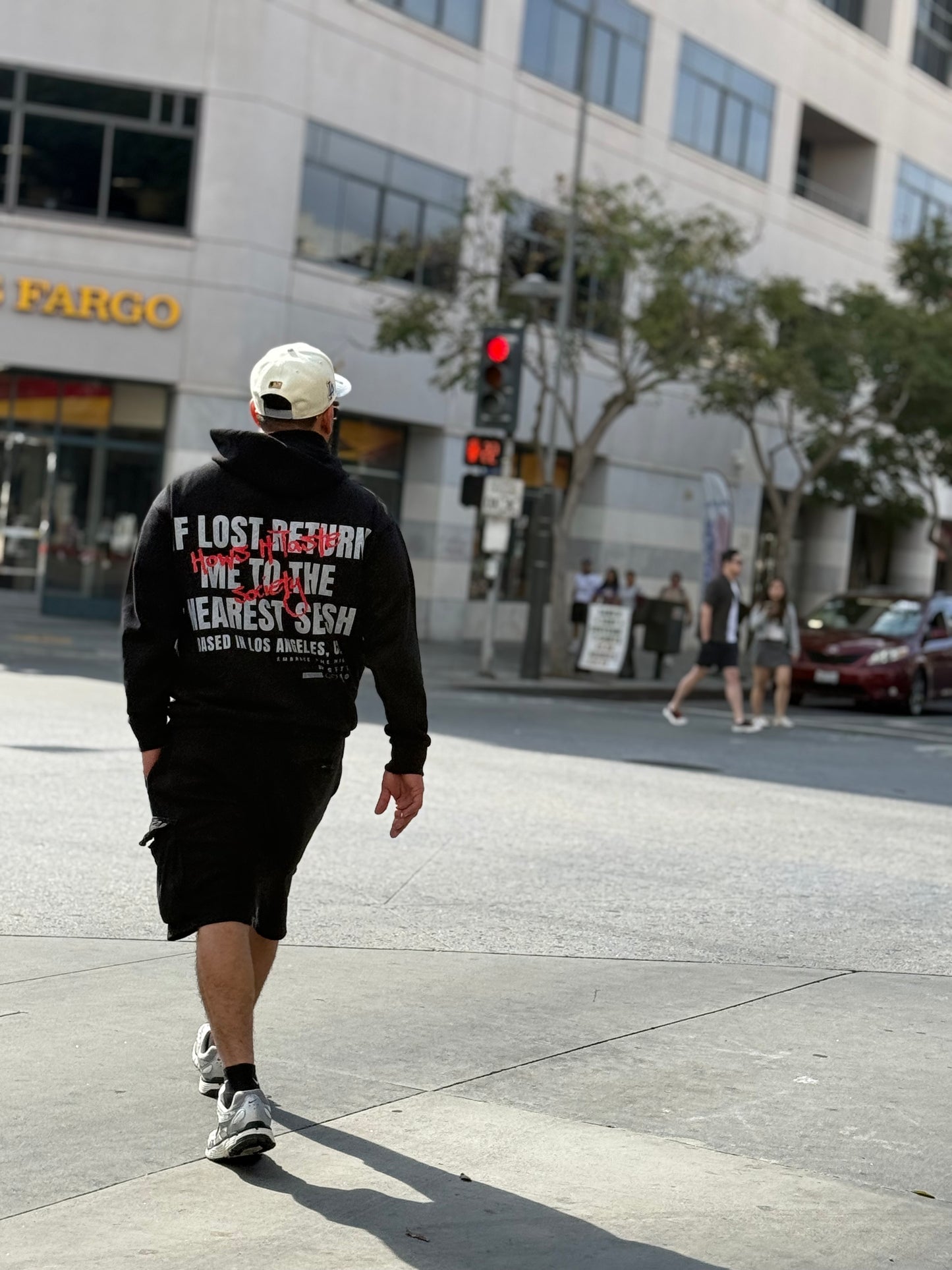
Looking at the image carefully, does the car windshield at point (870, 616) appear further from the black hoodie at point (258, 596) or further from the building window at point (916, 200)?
the black hoodie at point (258, 596)

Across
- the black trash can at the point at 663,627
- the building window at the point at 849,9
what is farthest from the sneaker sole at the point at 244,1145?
the building window at the point at 849,9

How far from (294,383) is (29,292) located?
76.0 feet

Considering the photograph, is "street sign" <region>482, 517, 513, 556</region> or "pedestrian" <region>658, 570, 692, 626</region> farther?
"pedestrian" <region>658, 570, 692, 626</region>

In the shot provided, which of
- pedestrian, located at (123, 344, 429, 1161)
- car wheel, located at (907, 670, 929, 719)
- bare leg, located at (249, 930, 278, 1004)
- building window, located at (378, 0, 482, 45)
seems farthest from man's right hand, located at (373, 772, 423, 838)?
building window, located at (378, 0, 482, 45)

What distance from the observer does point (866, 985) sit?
674 cm

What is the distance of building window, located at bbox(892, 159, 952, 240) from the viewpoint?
45656 mm

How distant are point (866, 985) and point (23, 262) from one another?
22363 mm

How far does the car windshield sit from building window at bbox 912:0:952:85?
78.1 ft

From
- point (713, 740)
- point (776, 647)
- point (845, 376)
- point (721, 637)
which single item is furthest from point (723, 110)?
point (713, 740)

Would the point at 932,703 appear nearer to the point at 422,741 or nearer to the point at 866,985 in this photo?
the point at 866,985

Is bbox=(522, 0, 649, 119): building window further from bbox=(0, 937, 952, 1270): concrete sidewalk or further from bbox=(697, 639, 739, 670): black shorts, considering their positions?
bbox=(0, 937, 952, 1270): concrete sidewalk

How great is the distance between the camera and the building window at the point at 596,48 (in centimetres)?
3281

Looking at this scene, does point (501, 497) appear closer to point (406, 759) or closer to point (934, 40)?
point (406, 759)

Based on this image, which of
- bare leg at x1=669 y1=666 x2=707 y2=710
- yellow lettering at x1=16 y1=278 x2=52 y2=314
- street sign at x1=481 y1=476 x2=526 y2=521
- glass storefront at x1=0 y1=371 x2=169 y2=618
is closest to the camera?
bare leg at x1=669 y1=666 x2=707 y2=710
